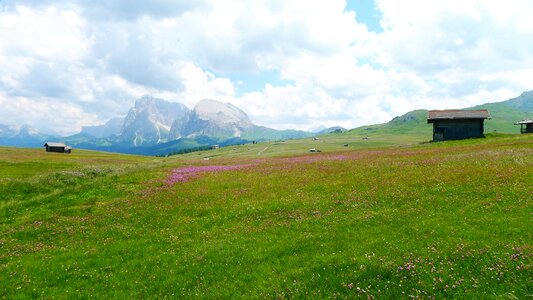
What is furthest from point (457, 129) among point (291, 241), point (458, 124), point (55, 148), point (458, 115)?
point (55, 148)

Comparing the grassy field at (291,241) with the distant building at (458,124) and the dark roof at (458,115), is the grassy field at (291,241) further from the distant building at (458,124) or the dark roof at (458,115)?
the distant building at (458,124)

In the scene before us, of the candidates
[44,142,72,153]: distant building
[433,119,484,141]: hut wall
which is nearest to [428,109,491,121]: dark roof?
[433,119,484,141]: hut wall

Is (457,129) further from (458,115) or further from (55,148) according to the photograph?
(55,148)

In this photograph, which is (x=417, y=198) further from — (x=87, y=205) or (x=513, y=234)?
(x=87, y=205)

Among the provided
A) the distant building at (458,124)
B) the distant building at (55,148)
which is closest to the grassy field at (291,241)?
the distant building at (458,124)

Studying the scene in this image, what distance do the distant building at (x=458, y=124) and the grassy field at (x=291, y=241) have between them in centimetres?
6278

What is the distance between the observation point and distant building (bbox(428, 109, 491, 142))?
80688mm

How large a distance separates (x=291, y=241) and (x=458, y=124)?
84.8 meters

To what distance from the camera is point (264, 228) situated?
55.4ft

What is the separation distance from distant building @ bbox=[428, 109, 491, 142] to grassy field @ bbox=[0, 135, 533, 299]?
62777mm

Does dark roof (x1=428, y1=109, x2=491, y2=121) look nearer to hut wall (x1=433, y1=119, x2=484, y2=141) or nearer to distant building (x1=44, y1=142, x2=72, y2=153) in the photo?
hut wall (x1=433, y1=119, x2=484, y2=141)

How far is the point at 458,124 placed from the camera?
82.5 meters

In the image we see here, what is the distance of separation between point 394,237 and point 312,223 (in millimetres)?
4637

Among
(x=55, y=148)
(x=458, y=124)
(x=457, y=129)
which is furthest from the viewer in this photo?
(x=55, y=148)
